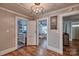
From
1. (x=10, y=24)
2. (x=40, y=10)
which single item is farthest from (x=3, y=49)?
(x=40, y=10)

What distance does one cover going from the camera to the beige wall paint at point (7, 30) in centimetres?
356

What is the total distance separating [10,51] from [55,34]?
7.60 feet

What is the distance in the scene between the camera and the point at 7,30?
3861mm

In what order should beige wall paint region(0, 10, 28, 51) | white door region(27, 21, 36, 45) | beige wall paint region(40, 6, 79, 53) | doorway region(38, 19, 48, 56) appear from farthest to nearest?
white door region(27, 21, 36, 45), doorway region(38, 19, 48, 56), beige wall paint region(40, 6, 79, 53), beige wall paint region(0, 10, 28, 51)

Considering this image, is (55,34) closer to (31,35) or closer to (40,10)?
(40,10)

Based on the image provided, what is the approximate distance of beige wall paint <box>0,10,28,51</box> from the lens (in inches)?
140

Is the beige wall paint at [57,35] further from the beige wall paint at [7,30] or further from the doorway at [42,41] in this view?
the beige wall paint at [7,30]

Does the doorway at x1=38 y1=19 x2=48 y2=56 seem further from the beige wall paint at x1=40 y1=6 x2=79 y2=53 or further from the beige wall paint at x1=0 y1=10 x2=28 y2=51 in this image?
the beige wall paint at x1=0 y1=10 x2=28 y2=51

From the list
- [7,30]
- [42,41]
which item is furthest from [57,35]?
[42,41]

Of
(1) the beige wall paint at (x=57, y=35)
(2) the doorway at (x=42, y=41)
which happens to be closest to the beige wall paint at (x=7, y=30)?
(2) the doorway at (x=42, y=41)

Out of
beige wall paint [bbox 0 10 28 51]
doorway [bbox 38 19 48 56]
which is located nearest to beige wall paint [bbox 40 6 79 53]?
doorway [bbox 38 19 48 56]

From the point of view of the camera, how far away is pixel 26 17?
5457 mm

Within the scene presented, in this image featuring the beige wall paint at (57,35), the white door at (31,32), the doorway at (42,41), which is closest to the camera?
the beige wall paint at (57,35)

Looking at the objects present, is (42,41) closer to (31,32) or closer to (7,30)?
(31,32)
